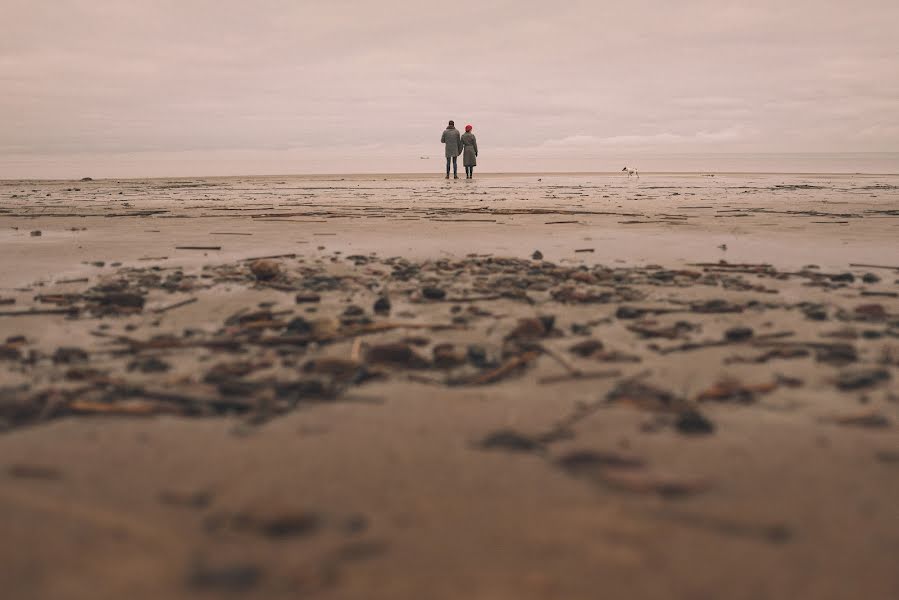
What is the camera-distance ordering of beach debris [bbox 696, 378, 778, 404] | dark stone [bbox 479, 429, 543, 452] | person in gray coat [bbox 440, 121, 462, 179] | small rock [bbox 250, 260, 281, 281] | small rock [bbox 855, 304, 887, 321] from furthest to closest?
person in gray coat [bbox 440, 121, 462, 179]
small rock [bbox 250, 260, 281, 281]
small rock [bbox 855, 304, 887, 321]
beach debris [bbox 696, 378, 778, 404]
dark stone [bbox 479, 429, 543, 452]

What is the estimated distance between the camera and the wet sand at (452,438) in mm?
1400

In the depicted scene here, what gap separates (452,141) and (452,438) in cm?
2473

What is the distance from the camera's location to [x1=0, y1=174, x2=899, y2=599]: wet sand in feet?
4.59

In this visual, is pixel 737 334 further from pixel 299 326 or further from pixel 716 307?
pixel 299 326

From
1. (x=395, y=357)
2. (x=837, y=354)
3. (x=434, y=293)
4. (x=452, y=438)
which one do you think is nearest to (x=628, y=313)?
(x=837, y=354)

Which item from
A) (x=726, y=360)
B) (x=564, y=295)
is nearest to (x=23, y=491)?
(x=726, y=360)

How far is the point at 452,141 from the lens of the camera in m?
25.8

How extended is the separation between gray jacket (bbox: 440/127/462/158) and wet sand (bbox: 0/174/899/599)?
2166 centimetres

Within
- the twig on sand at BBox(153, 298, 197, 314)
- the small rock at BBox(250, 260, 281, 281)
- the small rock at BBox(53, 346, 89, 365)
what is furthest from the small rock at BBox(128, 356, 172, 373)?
the small rock at BBox(250, 260, 281, 281)

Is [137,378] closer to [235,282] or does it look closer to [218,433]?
[218,433]

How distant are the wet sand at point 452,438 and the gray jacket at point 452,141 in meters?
21.7

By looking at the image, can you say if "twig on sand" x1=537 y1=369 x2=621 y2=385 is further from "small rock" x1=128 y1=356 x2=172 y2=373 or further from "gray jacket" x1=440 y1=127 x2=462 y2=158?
"gray jacket" x1=440 y1=127 x2=462 y2=158

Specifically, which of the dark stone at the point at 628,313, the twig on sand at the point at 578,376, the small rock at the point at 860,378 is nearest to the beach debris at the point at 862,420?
the small rock at the point at 860,378

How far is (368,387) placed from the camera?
98.2 inches
